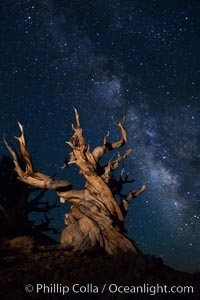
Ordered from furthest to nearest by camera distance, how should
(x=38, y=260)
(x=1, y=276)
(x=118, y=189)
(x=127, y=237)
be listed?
(x=118, y=189)
(x=127, y=237)
(x=38, y=260)
(x=1, y=276)

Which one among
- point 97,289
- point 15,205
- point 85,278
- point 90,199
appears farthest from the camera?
point 15,205

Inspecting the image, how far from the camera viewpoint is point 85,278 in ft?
24.2

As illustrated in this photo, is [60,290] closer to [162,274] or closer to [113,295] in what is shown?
[113,295]

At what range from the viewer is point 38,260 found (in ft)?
32.1

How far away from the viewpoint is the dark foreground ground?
6548 mm

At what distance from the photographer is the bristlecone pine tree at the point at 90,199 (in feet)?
38.9

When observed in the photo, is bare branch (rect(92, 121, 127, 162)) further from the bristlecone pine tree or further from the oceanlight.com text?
the oceanlight.com text

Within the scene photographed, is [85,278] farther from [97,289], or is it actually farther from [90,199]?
[90,199]

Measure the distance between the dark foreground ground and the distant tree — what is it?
577 centimetres

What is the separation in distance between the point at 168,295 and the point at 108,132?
27.3 feet

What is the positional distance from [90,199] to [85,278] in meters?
5.86

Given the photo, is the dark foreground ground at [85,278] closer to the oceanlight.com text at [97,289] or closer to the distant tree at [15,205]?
the oceanlight.com text at [97,289]

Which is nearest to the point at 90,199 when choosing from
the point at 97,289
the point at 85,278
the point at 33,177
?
the point at 33,177

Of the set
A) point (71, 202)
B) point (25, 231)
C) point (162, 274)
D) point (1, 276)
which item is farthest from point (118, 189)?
point (1, 276)
